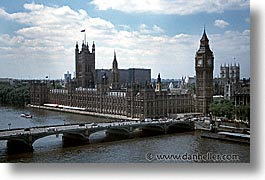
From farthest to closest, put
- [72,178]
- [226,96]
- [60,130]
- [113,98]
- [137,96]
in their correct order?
1. [113,98]
2. [137,96]
3. [226,96]
4. [60,130]
5. [72,178]

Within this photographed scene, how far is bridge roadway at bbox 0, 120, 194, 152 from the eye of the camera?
30.8 ft

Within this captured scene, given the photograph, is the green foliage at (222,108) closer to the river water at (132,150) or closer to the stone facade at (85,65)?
the river water at (132,150)

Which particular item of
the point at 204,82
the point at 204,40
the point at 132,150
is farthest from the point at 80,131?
the point at 204,82

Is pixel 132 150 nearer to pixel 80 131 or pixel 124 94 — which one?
pixel 80 131

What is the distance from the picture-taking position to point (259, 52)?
6.39 metres

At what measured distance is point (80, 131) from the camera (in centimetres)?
1077

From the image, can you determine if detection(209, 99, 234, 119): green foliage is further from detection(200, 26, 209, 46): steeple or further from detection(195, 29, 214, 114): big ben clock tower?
detection(200, 26, 209, 46): steeple

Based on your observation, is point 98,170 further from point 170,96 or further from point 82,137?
point 170,96

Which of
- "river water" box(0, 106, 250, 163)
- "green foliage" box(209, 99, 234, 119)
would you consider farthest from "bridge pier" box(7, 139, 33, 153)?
"green foliage" box(209, 99, 234, 119)

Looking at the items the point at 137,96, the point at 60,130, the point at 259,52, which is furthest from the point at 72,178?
the point at 137,96

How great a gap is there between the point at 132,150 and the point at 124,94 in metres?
8.20

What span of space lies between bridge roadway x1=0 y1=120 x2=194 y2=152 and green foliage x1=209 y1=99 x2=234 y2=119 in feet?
2.62

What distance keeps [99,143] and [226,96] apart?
12.4ft

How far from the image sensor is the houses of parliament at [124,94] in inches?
507
